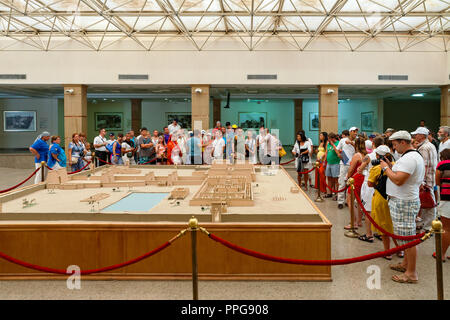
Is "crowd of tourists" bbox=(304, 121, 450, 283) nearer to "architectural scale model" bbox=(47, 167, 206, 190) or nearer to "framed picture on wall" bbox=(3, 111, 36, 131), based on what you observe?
"architectural scale model" bbox=(47, 167, 206, 190)

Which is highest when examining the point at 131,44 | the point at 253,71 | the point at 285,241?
the point at 131,44

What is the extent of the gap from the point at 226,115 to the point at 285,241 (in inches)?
966

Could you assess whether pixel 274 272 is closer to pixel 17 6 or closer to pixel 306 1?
pixel 306 1

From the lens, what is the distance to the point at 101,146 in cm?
1323

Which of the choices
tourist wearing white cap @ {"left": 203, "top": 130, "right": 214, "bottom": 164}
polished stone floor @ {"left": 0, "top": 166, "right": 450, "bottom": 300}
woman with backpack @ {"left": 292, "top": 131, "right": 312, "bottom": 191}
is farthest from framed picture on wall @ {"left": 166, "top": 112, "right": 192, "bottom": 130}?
polished stone floor @ {"left": 0, "top": 166, "right": 450, "bottom": 300}

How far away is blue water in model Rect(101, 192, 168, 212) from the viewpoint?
562 centimetres

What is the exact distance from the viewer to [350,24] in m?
14.4

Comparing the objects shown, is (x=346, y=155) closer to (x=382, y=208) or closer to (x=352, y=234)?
(x=352, y=234)

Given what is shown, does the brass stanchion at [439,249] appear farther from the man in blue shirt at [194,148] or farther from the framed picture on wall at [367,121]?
the framed picture on wall at [367,121]

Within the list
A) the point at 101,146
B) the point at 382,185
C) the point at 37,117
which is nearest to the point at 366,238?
the point at 382,185

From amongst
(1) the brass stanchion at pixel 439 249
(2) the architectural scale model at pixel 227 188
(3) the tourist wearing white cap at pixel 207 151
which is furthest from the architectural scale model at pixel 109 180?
(1) the brass stanchion at pixel 439 249

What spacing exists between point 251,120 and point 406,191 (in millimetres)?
24407
